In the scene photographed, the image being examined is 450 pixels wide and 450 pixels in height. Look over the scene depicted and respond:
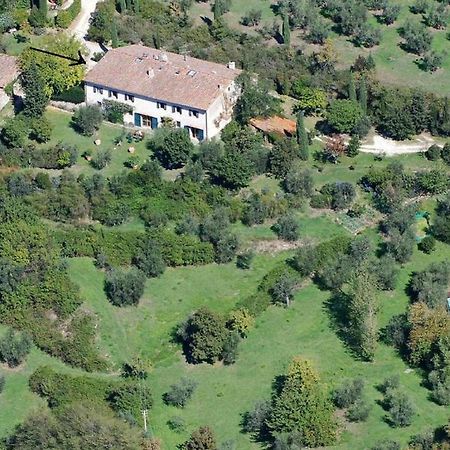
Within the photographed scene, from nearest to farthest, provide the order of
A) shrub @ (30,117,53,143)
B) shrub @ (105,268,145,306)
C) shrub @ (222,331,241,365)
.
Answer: shrub @ (222,331,241,365)
shrub @ (105,268,145,306)
shrub @ (30,117,53,143)

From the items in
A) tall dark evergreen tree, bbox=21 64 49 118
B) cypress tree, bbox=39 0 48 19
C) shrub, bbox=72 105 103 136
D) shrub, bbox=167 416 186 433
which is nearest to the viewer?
shrub, bbox=167 416 186 433

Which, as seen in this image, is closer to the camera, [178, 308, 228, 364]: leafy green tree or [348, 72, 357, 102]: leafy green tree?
[178, 308, 228, 364]: leafy green tree

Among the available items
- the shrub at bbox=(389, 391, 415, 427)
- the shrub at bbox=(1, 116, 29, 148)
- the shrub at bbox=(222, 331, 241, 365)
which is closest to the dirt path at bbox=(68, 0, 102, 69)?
the shrub at bbox=(1, 116, 29, 148)

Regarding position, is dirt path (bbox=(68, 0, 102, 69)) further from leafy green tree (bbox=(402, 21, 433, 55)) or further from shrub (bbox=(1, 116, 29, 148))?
leafy green tree (bbox=(402, 21, 433, 55))

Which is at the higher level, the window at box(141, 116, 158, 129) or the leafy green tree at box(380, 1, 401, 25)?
the window at box(141, 116, 158, 129)

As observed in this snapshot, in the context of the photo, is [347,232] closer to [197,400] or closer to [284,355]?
[284,355]

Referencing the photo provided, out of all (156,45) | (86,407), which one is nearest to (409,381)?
(86,407)

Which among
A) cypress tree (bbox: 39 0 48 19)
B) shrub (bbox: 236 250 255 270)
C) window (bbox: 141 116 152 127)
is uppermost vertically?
cypress tree (bbox: 39 0 48 19)

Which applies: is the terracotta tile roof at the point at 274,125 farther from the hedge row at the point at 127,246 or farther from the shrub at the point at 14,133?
the shrub at the point at 14,133
